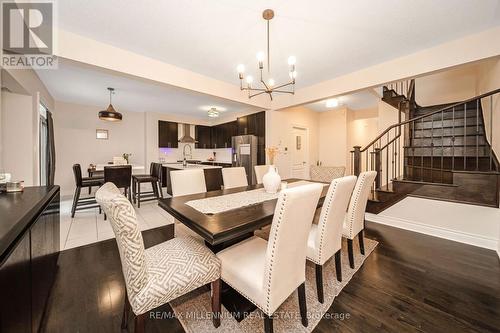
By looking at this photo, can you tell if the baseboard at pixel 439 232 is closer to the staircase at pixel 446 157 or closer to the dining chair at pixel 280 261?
the staircase at pixel 446 157

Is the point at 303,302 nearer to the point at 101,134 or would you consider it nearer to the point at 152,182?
the point at 152,182

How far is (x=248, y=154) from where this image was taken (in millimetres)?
5145

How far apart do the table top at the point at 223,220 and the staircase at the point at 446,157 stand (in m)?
2.23

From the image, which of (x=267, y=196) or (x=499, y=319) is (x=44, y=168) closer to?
(x=267, y=196)

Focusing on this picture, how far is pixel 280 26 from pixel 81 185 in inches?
168

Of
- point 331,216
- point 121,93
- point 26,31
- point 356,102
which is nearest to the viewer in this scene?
point 331,216

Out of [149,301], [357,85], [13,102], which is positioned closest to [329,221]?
[149,301]

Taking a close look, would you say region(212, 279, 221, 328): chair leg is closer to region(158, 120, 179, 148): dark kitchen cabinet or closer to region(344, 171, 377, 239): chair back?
region(344, 171, 377, 239): chair back

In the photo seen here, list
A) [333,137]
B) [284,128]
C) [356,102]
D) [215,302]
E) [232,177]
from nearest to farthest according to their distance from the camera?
[215,302]
[232,177]
[284,128]
[356,102]
[333,137]

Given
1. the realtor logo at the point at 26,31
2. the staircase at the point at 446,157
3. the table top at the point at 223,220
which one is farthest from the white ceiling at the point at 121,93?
the staircase at the point at 446,157

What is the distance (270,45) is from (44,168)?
17.3ft

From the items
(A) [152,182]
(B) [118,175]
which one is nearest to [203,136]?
(A) [152,182]

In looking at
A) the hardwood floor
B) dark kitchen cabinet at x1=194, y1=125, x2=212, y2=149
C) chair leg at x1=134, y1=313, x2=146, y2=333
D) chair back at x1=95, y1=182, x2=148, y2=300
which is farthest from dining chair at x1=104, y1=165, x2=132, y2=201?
dark kitchen cabinet at x1=194, y1=125, x2=212, y2=149

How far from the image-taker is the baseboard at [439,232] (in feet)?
8.01
